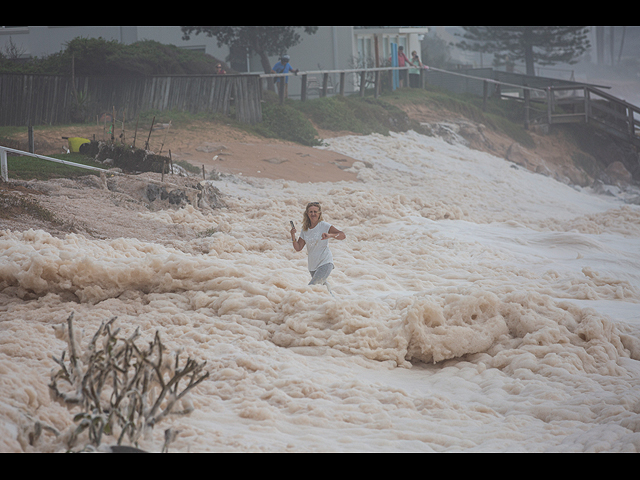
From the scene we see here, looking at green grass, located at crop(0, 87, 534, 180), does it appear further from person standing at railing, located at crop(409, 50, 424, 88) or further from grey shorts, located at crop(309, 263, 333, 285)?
grey shorts, located at crop(309, 263, 333, 285)

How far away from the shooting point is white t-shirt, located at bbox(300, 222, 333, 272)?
502cm

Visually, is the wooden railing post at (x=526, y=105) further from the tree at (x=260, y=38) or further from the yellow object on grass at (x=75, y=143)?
the yellow object on grass at (x=75, y=143)

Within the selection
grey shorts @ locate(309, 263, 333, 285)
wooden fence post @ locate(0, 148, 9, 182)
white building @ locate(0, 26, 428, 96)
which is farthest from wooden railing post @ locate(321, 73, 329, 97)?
grey shorts @ locate(309, 263, 333, 285)

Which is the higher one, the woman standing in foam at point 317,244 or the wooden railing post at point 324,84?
the wooden railing post at point 324,84

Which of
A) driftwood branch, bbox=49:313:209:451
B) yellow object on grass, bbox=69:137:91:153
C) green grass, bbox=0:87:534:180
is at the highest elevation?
green grass, bbox=0:87:534:180

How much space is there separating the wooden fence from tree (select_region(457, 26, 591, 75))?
748 cm

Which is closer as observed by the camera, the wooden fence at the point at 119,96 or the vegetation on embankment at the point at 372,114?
the wooden fence at the point at 119,96

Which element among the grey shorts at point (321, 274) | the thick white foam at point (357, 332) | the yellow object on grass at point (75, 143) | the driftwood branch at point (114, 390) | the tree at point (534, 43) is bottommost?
the thick white foam at point (357, 332)

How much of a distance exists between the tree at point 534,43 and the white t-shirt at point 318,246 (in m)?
10.4

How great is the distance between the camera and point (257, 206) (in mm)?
7906

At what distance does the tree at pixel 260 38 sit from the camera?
41.5ft

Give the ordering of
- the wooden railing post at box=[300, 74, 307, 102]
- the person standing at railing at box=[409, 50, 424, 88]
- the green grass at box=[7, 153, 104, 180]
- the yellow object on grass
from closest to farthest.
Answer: the green grass at box=[7, 153, 104, 180] < the yellow object on grass < the wooden railing post at box=[300, 74, 307, 102] < the person standing at railing at box=[409, 50, 424, 88]

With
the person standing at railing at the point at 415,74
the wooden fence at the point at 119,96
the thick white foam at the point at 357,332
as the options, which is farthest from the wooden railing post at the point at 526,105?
the thick white foam at the point at 357,332

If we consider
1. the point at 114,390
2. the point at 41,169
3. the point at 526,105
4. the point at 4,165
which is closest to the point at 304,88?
the point at 526,105
